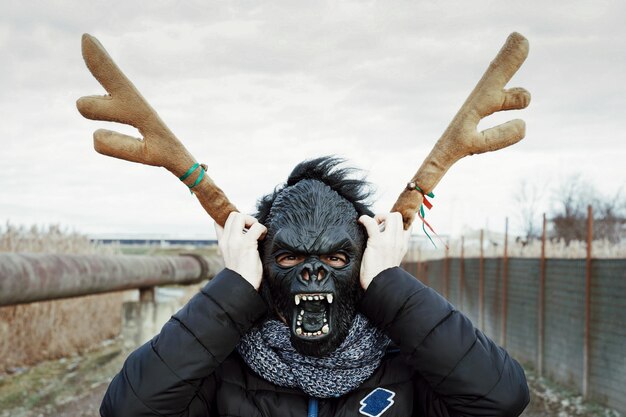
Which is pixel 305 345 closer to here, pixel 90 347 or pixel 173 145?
pixel 173 145

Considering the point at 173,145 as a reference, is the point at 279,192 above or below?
below

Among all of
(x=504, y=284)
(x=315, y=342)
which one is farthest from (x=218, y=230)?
(x=504, y=284)

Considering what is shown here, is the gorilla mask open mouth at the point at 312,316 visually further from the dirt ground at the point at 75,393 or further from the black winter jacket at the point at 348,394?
the dirt ground at the point at 75,393

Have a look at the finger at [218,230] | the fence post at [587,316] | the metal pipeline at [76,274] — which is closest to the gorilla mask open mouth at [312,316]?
the finger at [218,230]

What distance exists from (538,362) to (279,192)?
7615 mm

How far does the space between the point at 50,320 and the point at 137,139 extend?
806 centimetres

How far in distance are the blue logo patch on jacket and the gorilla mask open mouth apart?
32cm

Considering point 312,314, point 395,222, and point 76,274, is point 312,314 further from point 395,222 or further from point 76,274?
point 76,274

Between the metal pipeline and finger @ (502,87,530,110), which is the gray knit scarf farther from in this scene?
the metal pipeline

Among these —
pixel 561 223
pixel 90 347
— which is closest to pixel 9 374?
pixel 90 347

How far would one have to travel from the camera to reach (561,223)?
3353 cm

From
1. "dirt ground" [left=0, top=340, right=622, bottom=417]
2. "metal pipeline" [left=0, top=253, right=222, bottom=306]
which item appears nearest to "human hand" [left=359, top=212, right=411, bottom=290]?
"metal pipeline" [left=0, top=253, right=222, bottom=306]

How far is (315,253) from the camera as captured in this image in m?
2.21

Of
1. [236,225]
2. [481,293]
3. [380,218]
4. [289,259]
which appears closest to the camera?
[289,259]
